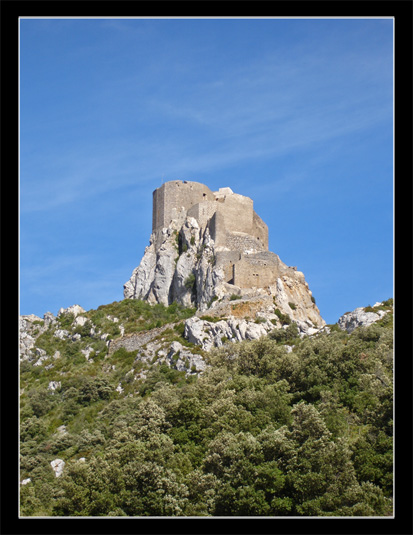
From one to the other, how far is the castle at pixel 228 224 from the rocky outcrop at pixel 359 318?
9542 mm

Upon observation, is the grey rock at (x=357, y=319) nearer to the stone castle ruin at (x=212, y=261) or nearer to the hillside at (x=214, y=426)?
the hillside at (x=214, y=426)

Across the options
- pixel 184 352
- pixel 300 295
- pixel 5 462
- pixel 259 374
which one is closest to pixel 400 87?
pixel 5 462

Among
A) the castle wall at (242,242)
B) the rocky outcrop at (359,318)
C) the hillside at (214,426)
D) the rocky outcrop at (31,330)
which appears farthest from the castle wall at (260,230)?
the rocky outcrop at (31,330)

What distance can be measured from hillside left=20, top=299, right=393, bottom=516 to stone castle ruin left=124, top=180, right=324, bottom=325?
168 inches

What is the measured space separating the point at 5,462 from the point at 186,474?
65.6 ft

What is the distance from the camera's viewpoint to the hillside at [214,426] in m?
30.2

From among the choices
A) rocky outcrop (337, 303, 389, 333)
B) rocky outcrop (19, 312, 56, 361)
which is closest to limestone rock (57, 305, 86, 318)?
rocky outcrop (19, 312, 56, 361)

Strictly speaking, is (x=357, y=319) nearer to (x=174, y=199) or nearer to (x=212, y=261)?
(x=212, y=261)

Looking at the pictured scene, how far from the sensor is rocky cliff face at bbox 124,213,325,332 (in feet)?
201

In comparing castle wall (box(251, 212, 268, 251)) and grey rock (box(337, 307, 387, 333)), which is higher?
castle wall (box(251, 212, 268, 251))

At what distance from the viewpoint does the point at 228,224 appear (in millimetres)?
70562

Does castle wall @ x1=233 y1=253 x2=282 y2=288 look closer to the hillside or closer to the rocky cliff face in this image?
the rocky cliff face

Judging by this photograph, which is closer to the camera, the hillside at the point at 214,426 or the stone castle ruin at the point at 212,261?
the hillside at the point at 214,426

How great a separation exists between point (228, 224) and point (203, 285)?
22.1ft
